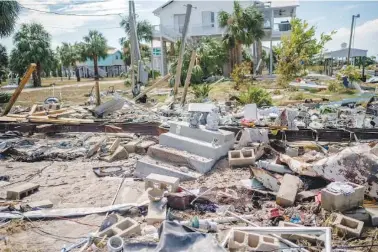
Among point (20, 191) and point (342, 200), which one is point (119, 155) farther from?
point (342, 200)

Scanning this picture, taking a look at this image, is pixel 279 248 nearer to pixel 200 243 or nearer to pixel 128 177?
pixel 200 243

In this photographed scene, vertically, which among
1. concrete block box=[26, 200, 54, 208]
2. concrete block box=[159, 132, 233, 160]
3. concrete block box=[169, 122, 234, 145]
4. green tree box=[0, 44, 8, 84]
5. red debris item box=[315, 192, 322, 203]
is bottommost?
concrete block box=[26, 200, 54, 208]

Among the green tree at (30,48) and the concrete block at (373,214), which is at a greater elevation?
the green tree at (30,48)

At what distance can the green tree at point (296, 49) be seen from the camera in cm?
1875

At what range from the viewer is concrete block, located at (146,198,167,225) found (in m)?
4.30

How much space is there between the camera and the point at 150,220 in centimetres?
431

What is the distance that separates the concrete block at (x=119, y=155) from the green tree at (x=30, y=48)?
29540 mm

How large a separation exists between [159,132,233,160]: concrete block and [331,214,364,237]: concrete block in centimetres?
277

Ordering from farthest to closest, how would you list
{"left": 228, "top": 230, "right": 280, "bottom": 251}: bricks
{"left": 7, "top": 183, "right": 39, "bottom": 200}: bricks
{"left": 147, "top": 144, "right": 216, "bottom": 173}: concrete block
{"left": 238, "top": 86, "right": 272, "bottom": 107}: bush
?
1. {"left": 238, "top": 86, "right": 272, "bottom": 107}: bush
2. {"left": 147, "top": 144, "right": 216, "bottom": 173}: concrete block
3. {"left": 7, "top": 183, "right": 39, "bottom": 200}: bricks
4. {"left": 228, "top": 230, "right": 280, "bottom": 251}: bricks

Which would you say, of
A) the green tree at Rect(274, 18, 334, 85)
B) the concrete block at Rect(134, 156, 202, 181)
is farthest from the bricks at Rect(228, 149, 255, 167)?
the green tree at Rect(274, 18, 334, 85)

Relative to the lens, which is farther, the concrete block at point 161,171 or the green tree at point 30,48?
the green tree at point 30,48

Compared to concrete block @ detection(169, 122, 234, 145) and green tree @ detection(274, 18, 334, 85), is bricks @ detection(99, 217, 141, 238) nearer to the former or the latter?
concrete block @ detection(169, 122, 234, 145)

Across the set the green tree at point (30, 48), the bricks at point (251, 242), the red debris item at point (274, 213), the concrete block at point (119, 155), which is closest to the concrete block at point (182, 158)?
the concrete block at point (119, 155)

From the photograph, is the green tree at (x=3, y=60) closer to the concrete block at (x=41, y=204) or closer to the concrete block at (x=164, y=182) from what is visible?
the concrete block at (x=41, y=204)
